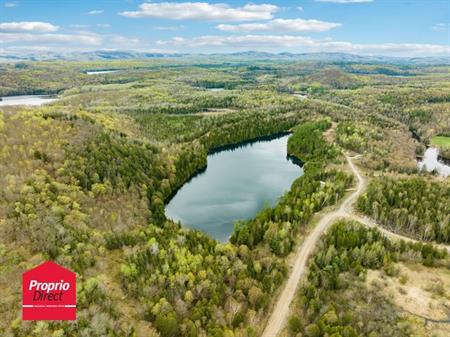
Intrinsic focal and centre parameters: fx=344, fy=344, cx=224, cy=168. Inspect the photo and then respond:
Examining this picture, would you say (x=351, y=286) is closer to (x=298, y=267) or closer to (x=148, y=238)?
(x=298, y=267)

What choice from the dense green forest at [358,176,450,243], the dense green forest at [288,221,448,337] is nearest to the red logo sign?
the dense green forest at [288,221,448,337]

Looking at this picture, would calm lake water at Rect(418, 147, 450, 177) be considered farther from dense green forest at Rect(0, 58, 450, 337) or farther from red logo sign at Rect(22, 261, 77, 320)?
red logo sign at Rect(22, 261, 77, 320)

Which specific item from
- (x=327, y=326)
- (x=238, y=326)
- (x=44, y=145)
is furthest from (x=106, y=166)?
(x=327, y=326)

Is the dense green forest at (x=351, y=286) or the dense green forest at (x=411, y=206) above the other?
the dense green forest at (x=411, y=206)

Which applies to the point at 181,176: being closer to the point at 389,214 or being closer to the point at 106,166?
the point at 106,166

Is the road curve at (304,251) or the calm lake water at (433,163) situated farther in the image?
the calm lake water at (433,163)


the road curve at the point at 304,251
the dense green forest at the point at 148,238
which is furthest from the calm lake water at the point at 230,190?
the road curve at the point at 304,251

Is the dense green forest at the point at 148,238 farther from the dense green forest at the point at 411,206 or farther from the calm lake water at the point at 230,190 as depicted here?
the calm lake water at the point at 230,190
